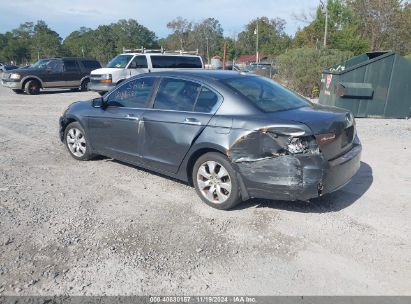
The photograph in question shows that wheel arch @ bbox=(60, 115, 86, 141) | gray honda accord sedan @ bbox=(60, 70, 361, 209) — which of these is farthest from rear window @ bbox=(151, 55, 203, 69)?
gray honda accord sedan @ bbox=(60, 70, 361, 209)

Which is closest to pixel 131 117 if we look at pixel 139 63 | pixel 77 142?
pixel 77 142

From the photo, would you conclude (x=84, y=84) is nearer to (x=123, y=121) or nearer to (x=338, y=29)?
(x=123, y=121)

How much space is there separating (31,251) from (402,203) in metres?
4.20

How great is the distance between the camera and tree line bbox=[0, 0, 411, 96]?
15.9 metres

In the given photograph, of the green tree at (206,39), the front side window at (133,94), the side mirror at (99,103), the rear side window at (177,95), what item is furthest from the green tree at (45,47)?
the rear side window at (177,95)

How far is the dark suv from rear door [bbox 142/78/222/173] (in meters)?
15.1

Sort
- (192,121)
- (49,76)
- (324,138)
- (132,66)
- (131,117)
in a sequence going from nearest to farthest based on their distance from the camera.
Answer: (324,138)
(192,121)
(131,117)
(132,66)
(49,76)

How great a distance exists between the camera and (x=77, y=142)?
614 cm

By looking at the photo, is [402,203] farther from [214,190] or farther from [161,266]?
[161,266]

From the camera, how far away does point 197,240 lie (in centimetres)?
361

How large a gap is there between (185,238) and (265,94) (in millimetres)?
2023

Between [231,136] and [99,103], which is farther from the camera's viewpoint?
[99,103]

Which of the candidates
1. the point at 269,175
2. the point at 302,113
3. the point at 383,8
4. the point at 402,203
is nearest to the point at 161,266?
the point at 269,175

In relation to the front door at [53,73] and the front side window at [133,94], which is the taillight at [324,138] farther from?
the front door at [53,73]
